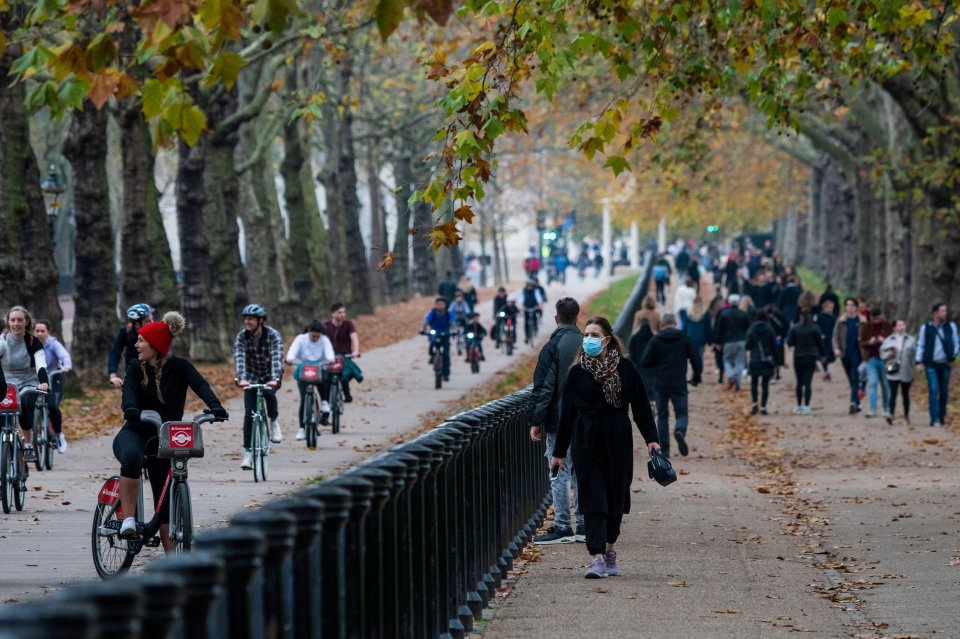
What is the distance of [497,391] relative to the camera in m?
29.0

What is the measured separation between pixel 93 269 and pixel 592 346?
58.0 feet

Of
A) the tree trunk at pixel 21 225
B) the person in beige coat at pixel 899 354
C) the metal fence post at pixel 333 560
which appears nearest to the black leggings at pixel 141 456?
the metal fence post at pixel 333 560

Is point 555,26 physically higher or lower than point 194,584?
higher

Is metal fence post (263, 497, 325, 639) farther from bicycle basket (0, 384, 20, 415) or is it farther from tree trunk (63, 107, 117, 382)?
tree trunk (63, 107, 117, 382)

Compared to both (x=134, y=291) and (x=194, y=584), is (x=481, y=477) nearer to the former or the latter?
(x=194, y=584)

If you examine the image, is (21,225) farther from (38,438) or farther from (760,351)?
(760,351)

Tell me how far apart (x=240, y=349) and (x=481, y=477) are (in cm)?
728

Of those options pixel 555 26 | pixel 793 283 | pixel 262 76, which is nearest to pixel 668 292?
pixel 793 283

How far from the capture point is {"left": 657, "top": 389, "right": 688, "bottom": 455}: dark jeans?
19844 mm

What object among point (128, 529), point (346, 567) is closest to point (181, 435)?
point (128, 529)

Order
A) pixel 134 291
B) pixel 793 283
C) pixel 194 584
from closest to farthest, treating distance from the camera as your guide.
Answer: pixel 194 584, pixel 134 291, pixel 793 283

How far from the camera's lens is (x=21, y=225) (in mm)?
25094

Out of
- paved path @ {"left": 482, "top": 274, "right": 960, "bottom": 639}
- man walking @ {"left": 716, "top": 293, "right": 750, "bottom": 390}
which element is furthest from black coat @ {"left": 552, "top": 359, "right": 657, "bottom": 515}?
man walking @ {"left": 716, "top": 293, "right": 750, "bottom": 390}

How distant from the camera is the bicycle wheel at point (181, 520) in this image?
1071 centimetres
